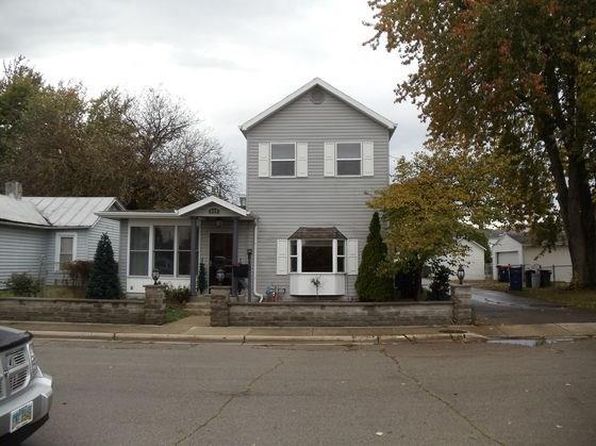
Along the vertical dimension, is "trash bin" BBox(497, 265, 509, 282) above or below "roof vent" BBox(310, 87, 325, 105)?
below

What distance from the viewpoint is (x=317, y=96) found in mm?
21375

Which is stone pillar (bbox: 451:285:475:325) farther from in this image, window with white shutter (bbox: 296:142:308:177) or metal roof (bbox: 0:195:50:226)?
metal roof (bbox: 0:195:50:226)

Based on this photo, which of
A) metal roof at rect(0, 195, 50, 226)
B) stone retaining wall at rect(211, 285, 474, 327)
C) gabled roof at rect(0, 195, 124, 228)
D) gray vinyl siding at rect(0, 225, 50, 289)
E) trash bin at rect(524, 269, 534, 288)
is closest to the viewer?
stone retaining wall at rect(211, 285, 474, 327)

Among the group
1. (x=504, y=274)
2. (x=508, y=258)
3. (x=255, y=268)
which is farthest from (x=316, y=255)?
(x=508, y=258)

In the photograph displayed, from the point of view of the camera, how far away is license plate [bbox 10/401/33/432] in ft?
14.7

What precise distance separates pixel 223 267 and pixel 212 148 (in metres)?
21.2

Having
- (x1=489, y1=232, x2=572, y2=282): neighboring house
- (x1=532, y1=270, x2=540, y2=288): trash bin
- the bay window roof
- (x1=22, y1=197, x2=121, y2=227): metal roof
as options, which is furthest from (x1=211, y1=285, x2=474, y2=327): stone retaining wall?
(x1=489, y1=232, x2=572, y2=282): neighboring house

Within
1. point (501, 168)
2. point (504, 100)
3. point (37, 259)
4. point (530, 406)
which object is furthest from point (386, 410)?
point (37, 259)

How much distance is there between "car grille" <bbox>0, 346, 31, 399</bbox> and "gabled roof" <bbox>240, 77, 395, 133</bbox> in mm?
16711

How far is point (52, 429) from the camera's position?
6.08 metres

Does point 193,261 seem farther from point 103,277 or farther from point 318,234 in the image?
point 318,234

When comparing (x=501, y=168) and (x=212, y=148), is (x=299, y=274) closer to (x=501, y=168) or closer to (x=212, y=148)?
(x=501, y=168)

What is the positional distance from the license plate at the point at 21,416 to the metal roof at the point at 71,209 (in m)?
24.3

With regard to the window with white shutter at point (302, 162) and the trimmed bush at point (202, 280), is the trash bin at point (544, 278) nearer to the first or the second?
the window with white shutter at point (302, 162)
